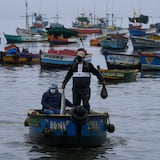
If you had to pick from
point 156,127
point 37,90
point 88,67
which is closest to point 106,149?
point 88,67

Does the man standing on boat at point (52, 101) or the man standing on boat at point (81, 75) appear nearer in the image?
the man standing on boat at point (81, 75)

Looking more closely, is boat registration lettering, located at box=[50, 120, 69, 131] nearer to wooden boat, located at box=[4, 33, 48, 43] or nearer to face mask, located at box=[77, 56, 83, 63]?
face mask, located at box=[77, 56, 83, 63]

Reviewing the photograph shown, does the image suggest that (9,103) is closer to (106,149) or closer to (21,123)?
(21,123)

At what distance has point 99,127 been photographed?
1262 centimetres

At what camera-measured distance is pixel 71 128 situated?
487 inches

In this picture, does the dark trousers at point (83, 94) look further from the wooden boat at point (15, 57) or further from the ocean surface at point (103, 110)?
the wooden boat at point (15, 57)

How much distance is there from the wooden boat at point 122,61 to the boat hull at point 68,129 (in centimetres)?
2351

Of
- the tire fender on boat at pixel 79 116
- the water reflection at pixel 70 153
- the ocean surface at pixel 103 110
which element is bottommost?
the ocean surface at pixel 103 110

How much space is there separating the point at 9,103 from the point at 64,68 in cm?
1618

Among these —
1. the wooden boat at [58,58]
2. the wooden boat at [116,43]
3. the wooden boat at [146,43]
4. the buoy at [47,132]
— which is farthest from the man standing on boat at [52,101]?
the wooden boat at [116,43]

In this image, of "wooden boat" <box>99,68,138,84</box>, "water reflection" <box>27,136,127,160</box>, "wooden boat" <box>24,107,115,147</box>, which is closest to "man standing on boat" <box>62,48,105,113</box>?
"wooden boat" <box>24,107,115,147</box>

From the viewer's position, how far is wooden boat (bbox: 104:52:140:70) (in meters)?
36.3

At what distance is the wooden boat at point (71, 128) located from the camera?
12.2 metres

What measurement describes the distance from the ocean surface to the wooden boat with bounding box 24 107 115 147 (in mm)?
217
